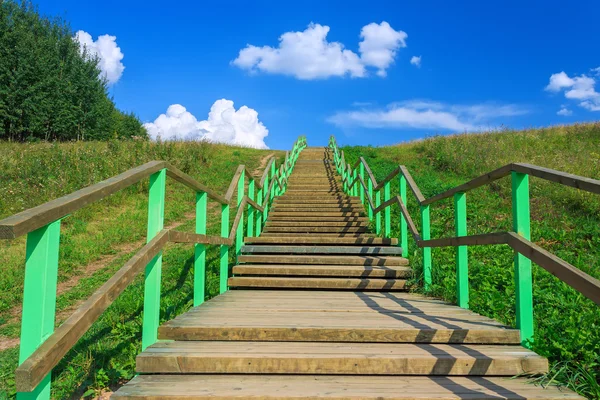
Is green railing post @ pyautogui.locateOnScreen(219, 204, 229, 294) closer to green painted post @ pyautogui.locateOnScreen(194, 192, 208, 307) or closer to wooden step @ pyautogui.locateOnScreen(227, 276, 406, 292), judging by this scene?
→ wooden step @ pyautogui.locateOnScreen(227, 276, 406, 292)

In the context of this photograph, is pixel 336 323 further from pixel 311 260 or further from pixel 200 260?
pixel 311 260

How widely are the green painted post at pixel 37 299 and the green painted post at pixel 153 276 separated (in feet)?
3.02

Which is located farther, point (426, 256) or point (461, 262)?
point (426, 256)

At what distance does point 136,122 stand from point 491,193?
110ft

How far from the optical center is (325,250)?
205 inches

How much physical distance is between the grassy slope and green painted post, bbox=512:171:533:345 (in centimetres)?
10

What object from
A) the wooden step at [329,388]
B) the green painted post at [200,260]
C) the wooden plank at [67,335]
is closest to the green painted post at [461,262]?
the wooden step at [329,388]

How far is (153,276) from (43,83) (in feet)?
73.9

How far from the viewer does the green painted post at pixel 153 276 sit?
237cm

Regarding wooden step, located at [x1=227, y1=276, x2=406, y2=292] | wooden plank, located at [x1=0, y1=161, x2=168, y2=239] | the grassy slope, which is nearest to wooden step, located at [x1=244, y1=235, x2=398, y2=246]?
the grassy slope

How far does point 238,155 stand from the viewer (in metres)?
17.8

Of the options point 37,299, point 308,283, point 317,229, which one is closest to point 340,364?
point 37,299

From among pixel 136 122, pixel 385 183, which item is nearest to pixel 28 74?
pixel 136 122

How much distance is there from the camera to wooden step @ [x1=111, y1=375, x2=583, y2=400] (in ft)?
6.05
